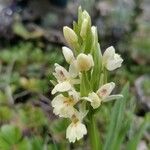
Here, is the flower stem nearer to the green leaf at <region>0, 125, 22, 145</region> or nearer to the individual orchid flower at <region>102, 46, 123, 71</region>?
the individual orchid flower at <region>102, 46, 123, 71</region>

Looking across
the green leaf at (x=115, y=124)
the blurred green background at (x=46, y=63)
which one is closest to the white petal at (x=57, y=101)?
the green leaf at (x=115, y=124)

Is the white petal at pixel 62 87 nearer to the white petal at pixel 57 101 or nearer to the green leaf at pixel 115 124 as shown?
the white petal at pixel 57 101

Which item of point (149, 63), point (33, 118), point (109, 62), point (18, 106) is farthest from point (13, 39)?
point (109, 62)

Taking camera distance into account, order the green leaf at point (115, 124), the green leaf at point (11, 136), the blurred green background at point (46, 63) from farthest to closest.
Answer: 1. the blurred green background at point (46, 63)
2. the green leaf at point (11, 136)
3. the green leaf at point (115, 124)

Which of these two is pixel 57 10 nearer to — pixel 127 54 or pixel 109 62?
pixel 127 54

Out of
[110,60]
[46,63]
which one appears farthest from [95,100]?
[46,63]

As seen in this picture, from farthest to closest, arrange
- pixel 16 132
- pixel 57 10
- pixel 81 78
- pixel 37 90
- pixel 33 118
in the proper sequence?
pixel 57 10 → pixel 37 90 → pixel 33 118 → pixel 16 132 → pixel 81 78

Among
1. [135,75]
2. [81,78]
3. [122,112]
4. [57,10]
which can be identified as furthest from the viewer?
[57,10]
